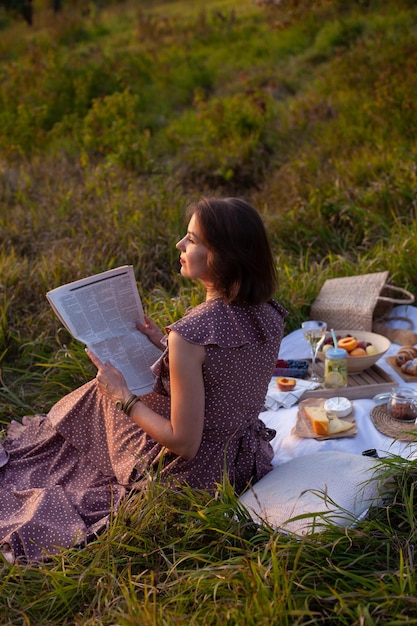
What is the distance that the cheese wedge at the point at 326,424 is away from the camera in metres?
3.39

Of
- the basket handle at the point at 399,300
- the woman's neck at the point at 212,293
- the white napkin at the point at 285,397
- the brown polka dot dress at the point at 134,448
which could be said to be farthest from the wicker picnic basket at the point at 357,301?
the woman's neck at the point at 212,293

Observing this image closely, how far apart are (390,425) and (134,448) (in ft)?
3.85

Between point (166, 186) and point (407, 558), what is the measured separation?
4.62m

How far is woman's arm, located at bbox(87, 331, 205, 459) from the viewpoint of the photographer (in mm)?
2619

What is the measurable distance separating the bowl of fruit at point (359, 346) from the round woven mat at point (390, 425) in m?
0.40

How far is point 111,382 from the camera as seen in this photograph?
2885 millimetres

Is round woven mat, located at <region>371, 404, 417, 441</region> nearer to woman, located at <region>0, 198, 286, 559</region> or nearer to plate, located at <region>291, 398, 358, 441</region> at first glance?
plate, located at <region>291, 398, 358, 441</region>

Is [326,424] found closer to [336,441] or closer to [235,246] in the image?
[336,441]

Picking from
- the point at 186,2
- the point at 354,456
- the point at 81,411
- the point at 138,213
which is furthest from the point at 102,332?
the point at 186,2

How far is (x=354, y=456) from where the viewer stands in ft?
9.82

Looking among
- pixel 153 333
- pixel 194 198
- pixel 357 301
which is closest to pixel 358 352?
pixel 357 301

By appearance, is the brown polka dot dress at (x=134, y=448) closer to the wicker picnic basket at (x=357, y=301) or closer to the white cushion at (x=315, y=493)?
the white cushion at (x=315, y=493)

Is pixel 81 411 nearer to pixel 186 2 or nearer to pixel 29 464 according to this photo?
pixel 29 464

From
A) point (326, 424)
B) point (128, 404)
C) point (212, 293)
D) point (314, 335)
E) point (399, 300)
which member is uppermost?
point (212, 293)
